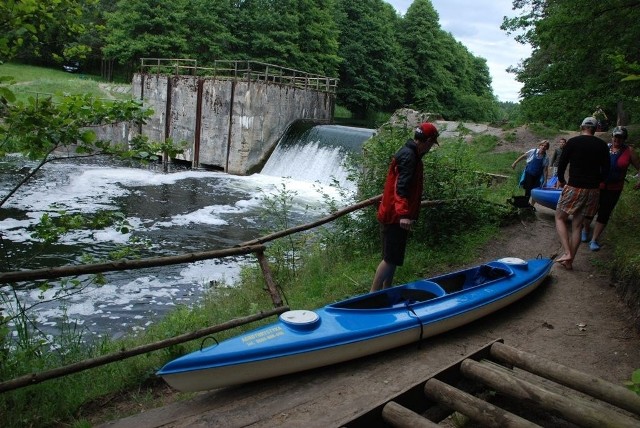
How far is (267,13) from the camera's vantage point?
131 feet

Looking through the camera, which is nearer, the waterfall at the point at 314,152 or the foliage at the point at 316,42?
the waterfall at the point at 314,152

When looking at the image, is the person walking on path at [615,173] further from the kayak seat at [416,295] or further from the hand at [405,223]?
the hand at [405,223]

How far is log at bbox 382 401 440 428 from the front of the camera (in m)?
3.26

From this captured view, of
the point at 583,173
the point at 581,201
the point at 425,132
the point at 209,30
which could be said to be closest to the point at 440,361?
the point at 425,132

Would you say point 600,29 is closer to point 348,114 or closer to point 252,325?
point 252,325

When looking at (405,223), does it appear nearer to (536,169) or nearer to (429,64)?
(536,169)

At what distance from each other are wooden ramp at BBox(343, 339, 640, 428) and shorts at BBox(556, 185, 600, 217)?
2867mm

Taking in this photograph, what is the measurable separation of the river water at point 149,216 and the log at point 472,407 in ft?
11.9

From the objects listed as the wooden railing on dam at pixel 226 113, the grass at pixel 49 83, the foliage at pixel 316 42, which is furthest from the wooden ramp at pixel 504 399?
the grass at pixel 49 83

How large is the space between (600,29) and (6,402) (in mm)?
10536

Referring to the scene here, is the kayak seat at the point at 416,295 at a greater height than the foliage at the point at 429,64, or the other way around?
the foliage at the point at 429,64

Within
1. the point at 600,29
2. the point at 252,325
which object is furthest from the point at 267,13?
the point at 252,325

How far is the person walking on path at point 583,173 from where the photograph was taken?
A: 626 cm

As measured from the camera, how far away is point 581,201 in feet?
21.0
